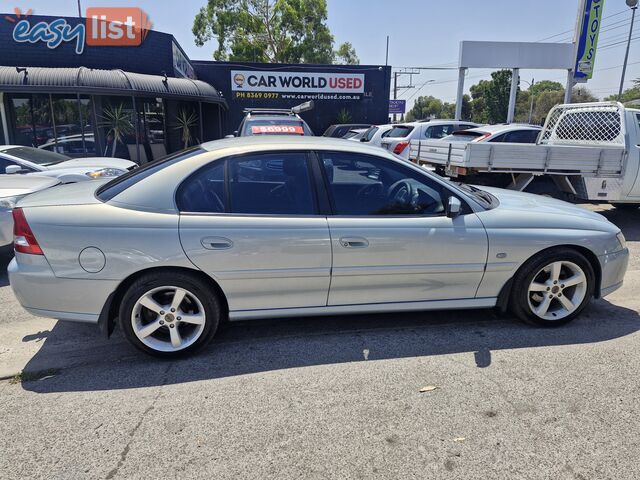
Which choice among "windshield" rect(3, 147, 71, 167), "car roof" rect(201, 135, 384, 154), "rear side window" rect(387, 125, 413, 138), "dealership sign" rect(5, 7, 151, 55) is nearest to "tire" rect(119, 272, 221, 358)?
"car roof" rect(201, 135, 384, 154)

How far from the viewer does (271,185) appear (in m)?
3.41

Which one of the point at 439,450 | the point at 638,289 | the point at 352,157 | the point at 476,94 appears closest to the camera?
the point at 439,450

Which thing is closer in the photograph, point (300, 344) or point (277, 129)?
point (300, 344)

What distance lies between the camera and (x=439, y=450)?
2.41 metres

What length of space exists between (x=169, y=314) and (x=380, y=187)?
1852 mm

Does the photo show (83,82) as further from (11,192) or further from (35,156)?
(11,192)

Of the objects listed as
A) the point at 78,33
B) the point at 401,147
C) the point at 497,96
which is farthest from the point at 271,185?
the point at 497,96

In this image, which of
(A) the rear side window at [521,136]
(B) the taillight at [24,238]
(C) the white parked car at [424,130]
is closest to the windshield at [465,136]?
(A) the rear side window at [521,136]

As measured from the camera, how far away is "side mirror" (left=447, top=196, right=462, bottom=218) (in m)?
3.42

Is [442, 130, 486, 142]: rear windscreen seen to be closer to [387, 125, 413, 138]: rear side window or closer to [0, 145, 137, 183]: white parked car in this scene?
[387, 125, 413, 138]: rear side window

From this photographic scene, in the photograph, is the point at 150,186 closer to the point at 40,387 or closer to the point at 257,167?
the point at 257,167

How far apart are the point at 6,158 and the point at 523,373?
8.48m

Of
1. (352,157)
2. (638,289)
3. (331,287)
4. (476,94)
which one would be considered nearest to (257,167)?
(352,157)

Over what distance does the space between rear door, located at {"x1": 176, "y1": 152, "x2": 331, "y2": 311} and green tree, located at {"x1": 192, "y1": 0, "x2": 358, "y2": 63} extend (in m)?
36.0
